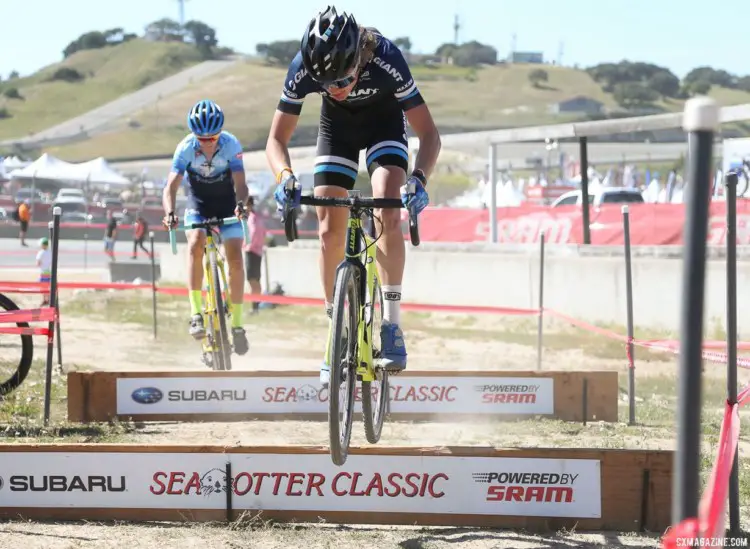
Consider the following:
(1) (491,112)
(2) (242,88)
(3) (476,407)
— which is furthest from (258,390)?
(2) (242,88)

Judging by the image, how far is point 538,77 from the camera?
132000 mm

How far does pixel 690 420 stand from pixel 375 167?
13.2 feet

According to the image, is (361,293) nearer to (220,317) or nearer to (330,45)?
(330,45)

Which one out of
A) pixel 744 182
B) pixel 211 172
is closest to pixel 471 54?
pixel 744 182

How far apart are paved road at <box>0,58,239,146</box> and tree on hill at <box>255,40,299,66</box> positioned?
5.24 m

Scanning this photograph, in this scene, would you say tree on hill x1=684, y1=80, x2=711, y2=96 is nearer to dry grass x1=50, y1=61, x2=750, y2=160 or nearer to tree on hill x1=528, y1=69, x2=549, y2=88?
dry grass x1=50, y1=61, x2=750, y2=160

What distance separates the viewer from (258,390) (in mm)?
7742

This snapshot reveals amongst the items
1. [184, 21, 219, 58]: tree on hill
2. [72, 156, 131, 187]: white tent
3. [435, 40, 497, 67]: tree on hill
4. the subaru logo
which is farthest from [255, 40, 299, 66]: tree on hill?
the subaru logo

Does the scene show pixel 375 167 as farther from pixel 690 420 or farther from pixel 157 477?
pixel 690 420

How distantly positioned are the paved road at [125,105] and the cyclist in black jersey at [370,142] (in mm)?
76284

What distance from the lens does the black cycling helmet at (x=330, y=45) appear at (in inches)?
201

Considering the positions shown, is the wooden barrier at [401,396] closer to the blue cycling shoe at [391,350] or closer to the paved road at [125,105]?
the blue cycling shoe at [391,350]

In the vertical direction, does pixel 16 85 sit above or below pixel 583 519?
above

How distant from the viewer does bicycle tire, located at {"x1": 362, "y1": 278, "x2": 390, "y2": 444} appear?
18.8 feet
